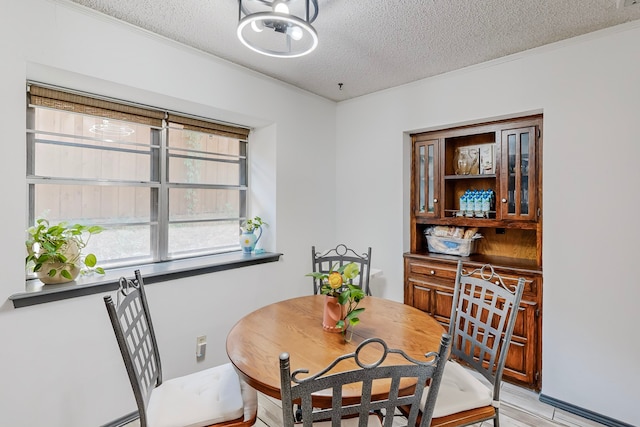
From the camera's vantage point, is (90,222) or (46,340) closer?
(46,340)

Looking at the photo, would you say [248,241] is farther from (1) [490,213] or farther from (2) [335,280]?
(1) [490,213]

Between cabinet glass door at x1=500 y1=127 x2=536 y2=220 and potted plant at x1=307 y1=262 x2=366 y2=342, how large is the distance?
171 cm

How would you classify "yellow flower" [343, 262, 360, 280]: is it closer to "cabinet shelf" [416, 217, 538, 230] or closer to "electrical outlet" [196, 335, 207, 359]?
"electrical outlet" [196, 335, 207, 359]

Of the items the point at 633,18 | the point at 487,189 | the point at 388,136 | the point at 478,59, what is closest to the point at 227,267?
the point at 388,136

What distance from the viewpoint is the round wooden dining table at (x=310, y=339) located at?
51.7 inches

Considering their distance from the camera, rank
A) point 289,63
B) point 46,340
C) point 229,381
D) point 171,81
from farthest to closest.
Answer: point 289,63 → point 171,81 → point 46,340 → point 229,381

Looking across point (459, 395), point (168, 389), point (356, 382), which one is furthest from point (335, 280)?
point (168, 389)

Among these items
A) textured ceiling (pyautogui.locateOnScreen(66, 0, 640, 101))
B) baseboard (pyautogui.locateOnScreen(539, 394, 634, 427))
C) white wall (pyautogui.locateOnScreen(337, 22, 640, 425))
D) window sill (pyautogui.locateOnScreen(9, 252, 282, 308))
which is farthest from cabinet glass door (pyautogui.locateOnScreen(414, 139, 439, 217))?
baseboard (pyautogui.locateOnScreen(539, 394, 634, 427))

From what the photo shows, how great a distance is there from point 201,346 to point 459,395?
1.90 meters

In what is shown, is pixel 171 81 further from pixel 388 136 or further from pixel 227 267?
pixel 388 136

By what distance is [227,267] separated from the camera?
8.95 feet

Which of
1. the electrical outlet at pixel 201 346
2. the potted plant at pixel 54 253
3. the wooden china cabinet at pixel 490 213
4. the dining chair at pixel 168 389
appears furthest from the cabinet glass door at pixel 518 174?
the potted plant at pixel 54 253

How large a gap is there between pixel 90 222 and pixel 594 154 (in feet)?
11.6

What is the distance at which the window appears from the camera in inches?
83.2
